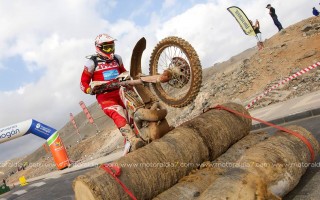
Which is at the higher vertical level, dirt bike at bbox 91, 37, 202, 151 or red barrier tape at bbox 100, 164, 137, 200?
dirt bike at bbox 91, 37, 202, 151

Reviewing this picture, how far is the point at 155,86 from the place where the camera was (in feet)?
21.1

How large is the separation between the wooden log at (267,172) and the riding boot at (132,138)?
1656 millimetres

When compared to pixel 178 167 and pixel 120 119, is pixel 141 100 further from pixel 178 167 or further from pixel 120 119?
pixel 178 167

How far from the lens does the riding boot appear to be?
543 centimetres

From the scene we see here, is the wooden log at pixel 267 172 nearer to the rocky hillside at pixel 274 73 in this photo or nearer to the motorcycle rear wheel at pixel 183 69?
the motorcycle rear wheel at pixel 183 69

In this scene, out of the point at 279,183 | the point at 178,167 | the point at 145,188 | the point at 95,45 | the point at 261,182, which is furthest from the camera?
the point at 95,45

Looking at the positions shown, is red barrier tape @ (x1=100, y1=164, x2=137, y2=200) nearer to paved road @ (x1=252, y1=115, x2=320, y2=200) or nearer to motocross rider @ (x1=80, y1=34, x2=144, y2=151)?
motocross rider @ (x1=80, y1=34, x2=144, y2=151)


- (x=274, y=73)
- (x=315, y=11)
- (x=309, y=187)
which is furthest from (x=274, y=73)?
(x=309, y=187)

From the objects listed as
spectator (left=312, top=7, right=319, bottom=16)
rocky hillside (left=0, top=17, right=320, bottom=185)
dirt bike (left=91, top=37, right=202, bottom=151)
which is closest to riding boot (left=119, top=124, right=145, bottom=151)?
dirt bike (left=91, top=37, right=202, bottom=151)

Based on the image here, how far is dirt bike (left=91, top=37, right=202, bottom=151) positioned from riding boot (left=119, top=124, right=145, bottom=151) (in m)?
0.11

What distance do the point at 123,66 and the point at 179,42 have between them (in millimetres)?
1529

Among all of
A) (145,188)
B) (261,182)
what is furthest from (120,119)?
(261,182)

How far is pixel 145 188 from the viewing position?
4543mm

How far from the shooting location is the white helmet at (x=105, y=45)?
639 centimetres
